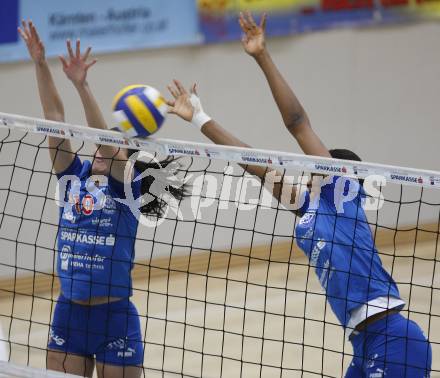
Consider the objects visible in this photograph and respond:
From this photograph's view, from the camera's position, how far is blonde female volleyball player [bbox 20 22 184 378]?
5.12m

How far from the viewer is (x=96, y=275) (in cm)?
512

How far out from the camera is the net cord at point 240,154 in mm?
4723

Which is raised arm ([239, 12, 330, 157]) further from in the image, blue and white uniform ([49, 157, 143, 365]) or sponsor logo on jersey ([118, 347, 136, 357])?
sponsor logo on jersey ([118, 347, 136, 357])

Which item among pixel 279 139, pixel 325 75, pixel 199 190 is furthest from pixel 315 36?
pixel 199 190

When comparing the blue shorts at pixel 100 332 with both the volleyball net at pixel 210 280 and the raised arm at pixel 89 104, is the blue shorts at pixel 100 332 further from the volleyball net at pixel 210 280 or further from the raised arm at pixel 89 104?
the volleyball net at pixel 210 280

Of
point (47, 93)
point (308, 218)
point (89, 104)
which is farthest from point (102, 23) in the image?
point (308, 218)

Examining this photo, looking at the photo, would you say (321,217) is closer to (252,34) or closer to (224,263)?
(252,34)

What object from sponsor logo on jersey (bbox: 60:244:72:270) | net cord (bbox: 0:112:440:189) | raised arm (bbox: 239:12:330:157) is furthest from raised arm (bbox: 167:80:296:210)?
sponsor logo on jersey (bbox: 60:244:72:270)

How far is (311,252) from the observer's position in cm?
467

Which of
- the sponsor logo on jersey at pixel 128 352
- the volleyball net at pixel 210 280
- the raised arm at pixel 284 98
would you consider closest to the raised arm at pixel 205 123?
the raised arm at pixel 284 98

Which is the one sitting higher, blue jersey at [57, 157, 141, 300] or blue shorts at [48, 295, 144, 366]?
blue jersey at [57, 157, 141, 300]

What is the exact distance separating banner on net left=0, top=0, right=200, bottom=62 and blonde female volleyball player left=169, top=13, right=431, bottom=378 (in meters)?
4.03

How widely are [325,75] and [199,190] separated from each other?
178cm

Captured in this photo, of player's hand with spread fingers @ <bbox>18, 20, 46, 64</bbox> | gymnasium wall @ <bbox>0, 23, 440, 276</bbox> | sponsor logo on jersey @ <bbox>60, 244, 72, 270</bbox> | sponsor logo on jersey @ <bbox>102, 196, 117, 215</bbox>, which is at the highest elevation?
gymnasium wall @ <bbox>0, 23, 440, 276</bbox>
